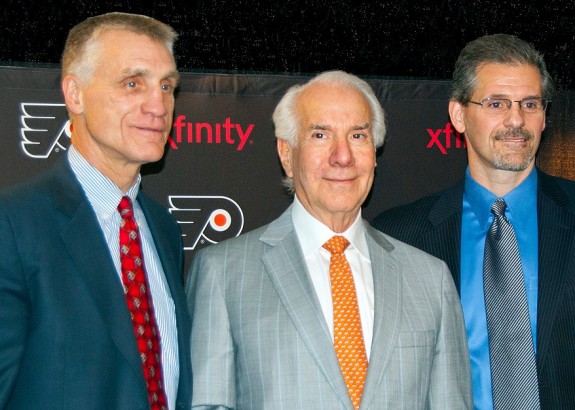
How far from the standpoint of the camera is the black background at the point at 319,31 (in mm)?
3912

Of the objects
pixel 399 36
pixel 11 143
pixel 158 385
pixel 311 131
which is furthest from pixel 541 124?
pixel 11 143

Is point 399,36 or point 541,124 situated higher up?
point 399,36

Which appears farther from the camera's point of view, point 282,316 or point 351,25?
point 351,25

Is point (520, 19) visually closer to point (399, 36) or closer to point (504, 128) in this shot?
point (399, 36)

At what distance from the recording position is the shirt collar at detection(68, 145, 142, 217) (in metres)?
2.53

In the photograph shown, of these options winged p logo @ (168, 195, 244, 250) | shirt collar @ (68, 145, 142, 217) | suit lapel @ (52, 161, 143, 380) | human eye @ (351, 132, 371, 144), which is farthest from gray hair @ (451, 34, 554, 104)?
suit lapel @ (52, 161, 143, 380)

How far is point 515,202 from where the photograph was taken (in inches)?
125

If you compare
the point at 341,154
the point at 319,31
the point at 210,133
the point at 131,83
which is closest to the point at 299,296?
the point at 341,154

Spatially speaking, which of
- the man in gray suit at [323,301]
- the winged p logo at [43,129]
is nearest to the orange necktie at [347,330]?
the man in gray suit at [323,301]

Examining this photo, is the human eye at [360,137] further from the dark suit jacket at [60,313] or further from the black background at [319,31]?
the black background at [319,31]

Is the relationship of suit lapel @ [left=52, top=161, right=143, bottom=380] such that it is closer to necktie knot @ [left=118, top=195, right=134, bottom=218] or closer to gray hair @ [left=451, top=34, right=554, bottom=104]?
necktie knot @ [left=118, top=195, right=134, bottom=218]

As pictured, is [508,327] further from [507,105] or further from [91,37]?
[91,37]

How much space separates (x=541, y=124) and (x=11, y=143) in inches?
89.6

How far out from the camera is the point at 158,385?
2424mm
